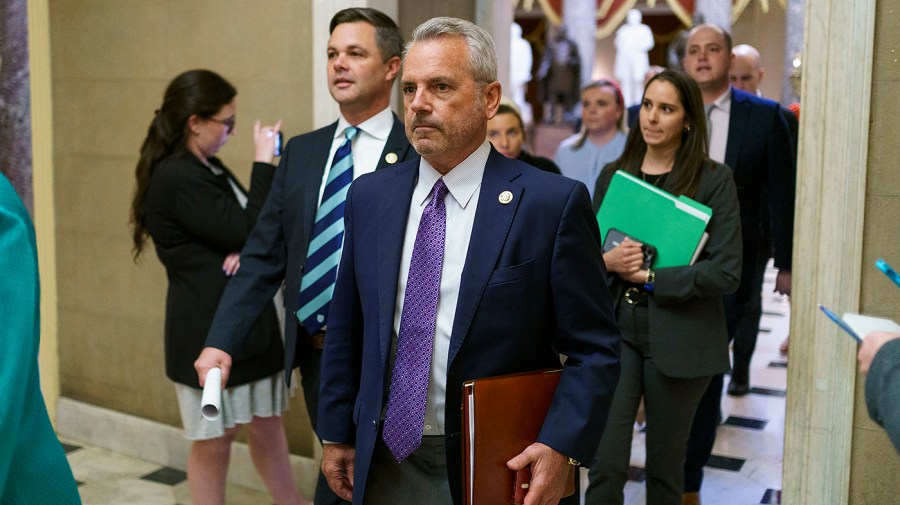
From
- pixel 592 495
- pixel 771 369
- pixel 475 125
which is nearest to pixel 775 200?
pixel 592 495

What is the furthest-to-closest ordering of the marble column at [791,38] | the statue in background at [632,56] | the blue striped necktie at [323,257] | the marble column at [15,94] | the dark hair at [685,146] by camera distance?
the statue in background at [632,56]
the marble column at [791,38]
the marble column at [15,94]
the dark hair at [685,146]
the blue striped necktie at [323,257]

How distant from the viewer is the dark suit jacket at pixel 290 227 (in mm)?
3092

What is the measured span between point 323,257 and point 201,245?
3.21 feet

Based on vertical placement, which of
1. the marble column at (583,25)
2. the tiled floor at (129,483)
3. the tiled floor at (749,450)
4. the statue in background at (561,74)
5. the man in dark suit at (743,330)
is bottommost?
the tiled floor at (129,483)

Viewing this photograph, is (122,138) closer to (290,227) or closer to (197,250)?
(197,250)

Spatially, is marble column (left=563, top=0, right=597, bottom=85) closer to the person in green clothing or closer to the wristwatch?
the wristwatch

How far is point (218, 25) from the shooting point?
471 cm

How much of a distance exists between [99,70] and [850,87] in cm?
366

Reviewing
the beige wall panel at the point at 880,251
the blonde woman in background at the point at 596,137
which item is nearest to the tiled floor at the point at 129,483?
the blonde woman in background at the point at 596,137

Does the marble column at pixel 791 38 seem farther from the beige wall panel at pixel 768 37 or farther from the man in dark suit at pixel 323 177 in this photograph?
the man in dark suit at pixel 323 177

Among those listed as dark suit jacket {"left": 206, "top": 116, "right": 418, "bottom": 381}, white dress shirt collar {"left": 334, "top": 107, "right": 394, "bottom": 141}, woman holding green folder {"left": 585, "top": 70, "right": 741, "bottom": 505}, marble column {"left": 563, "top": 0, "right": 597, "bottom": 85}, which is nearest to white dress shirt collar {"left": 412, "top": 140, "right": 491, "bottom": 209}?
dark suit jacket {"left": 206, "top": 116, "right": 418, "bottom": 381}

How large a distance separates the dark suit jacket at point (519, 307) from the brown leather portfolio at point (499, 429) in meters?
0.04

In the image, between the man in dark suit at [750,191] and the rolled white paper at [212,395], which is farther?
Result: the man in dark suit at [750,191]

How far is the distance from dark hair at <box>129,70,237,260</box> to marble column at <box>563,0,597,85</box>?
14715 mm
